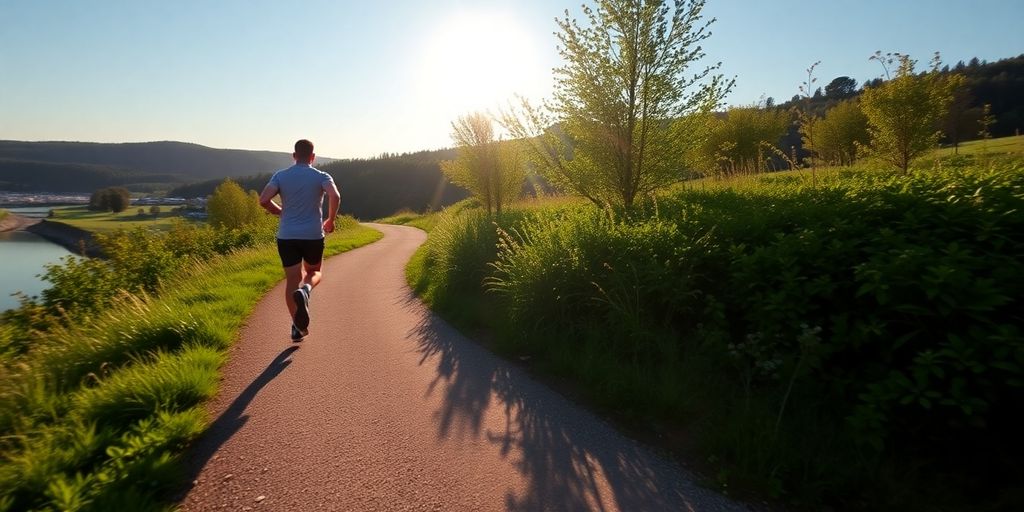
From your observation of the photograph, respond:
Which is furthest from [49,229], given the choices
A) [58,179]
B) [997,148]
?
[58,179]

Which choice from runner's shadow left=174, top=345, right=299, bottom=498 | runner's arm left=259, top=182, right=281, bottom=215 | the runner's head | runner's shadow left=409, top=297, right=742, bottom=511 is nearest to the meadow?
runner's shadow left=409, top=297, right=742, bottom=511

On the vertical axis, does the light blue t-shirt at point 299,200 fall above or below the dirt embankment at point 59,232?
above

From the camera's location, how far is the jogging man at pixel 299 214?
5.23 meters

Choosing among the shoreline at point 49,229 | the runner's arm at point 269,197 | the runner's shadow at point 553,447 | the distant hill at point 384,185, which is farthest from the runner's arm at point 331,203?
the distant hill at point 384,185

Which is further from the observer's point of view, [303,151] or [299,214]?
[303,151]

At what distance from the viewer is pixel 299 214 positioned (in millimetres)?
5273

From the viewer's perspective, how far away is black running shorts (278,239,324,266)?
210 inches

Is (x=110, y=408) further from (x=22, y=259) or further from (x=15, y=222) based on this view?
(x=15, y=222)

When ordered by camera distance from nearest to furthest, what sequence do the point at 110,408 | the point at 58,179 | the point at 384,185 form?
the point at 110,408 → the point at 384,185 → the point at 58,179

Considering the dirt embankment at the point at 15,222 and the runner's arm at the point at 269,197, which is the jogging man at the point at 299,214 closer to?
the runner's arm at the point at 269,197

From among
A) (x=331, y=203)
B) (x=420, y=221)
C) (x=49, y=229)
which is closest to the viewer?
(x=331, y=203)

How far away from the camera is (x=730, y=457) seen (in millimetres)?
2826

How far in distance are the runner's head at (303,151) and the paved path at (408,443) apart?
2.24 metres

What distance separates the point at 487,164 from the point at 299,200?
1153 cm
